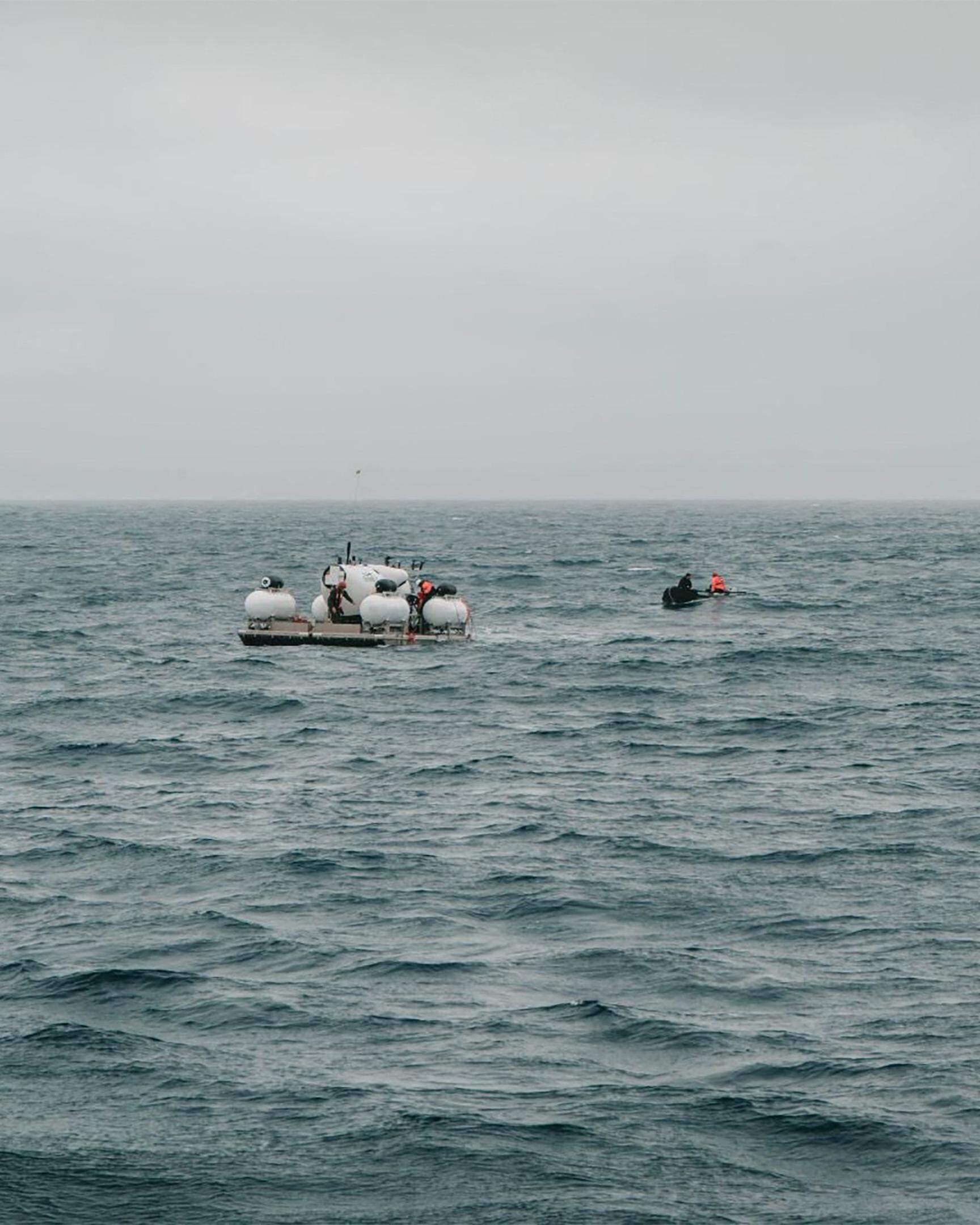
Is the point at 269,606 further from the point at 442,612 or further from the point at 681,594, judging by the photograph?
the point at 681,594

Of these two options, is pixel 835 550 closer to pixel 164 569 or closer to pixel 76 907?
pixel 164 569

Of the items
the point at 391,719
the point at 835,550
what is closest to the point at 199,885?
the point at 391,719

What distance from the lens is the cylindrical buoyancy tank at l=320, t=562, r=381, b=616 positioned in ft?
194

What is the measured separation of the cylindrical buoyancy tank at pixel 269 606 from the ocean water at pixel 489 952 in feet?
23.0

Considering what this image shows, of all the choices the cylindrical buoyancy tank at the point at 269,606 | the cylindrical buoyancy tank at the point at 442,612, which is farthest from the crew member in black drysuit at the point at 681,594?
the cylindrical buoyancy tank at the point at 269,606

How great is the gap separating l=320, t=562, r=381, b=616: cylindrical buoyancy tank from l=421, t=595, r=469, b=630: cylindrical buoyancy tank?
2.18 m

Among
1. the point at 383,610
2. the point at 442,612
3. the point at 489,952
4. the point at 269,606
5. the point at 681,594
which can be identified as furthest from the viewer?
the point at 681,594

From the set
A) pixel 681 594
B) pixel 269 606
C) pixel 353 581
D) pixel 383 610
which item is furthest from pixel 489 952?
pixel 681 594

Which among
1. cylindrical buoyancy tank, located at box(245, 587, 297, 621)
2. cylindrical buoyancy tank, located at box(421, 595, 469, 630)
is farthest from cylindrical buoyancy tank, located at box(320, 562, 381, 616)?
cylindrical buoyancy tank, located at box(421, 595, 469, 630)

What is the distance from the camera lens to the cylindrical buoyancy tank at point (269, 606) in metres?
58.8

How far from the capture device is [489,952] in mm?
23016

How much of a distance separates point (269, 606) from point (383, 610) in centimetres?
472

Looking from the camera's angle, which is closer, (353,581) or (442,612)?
(442,612)

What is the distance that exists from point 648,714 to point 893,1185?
30.0 m
